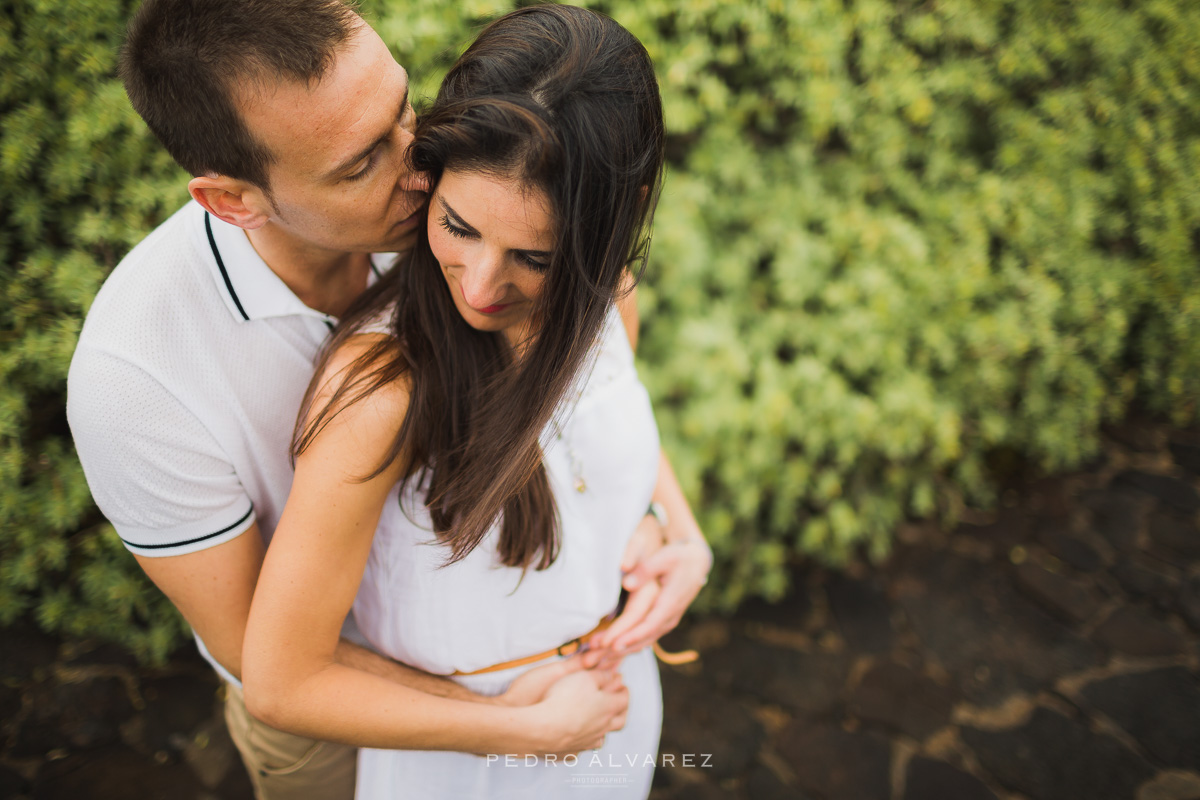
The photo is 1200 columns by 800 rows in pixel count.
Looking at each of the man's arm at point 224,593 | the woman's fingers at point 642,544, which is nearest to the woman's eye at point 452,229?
the man's arm at point 224,593

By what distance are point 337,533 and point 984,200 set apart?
11.0 feet

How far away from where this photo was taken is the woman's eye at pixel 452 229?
1143 mm

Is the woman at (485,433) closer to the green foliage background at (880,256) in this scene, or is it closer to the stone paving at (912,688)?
the green foliage background at (880,256)

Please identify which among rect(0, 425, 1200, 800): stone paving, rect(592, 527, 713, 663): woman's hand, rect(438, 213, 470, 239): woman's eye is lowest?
rect(0, 425, 1200, 800): stone paving

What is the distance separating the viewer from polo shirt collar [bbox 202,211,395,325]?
1.25 meters

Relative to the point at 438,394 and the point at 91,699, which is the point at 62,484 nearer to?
the point at 91,699

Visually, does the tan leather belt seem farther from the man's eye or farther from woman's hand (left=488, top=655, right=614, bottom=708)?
the man's eye

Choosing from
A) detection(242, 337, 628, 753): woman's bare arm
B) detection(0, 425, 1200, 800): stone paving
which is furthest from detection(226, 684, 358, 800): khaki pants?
detection(0, 425, 1200, 800): stone paving

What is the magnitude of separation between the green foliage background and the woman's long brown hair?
50.0 inches

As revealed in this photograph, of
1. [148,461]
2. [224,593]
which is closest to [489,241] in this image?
[148,461]

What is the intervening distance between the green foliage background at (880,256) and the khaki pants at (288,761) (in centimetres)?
103

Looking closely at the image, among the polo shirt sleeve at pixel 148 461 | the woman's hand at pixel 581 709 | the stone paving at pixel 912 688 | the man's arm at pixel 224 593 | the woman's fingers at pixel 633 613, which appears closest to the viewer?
the polo shirt sleeve at pixel 148 461

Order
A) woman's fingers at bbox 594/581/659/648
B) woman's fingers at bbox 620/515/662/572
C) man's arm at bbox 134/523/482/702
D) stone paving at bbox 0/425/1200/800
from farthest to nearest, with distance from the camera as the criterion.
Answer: stone paving at bbox 0/425/1200/800 < woman's fingers at bbox 620/515/662/572 < woman's fingers at bbox 594/581/659/648 < man's arm at bbox 134/523/482/702

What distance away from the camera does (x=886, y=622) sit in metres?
3.21
